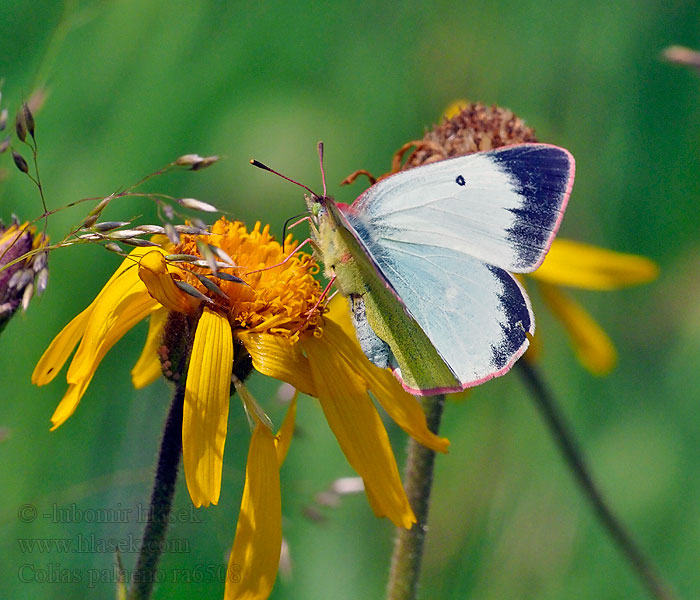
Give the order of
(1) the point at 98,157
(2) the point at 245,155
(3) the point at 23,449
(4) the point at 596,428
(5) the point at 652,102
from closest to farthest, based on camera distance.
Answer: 1. (3) the point at 23,449
2. (1) the point at 98,157
3. (4) the point at 596,428
4. (2) the point at 245,155
5. (5) the point at 652,102

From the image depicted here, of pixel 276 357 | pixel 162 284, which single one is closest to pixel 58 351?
pixel 162 284

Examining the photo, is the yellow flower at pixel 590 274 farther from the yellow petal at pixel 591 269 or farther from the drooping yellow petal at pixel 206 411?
the drooping yellow petal at pixel 206 411

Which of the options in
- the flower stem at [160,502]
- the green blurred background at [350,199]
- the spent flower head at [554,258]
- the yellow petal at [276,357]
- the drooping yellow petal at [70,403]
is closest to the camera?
the flower stem at [160,502]

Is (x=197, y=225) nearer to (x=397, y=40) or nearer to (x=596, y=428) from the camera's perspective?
(x=596, y=428)

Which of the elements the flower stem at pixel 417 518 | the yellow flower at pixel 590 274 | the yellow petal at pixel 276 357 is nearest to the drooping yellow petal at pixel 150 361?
the yellow petal at pixel 276 357

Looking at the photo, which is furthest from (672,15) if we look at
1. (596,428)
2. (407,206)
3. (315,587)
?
(315,587)

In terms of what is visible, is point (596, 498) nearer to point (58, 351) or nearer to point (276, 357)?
point (276, 357)
